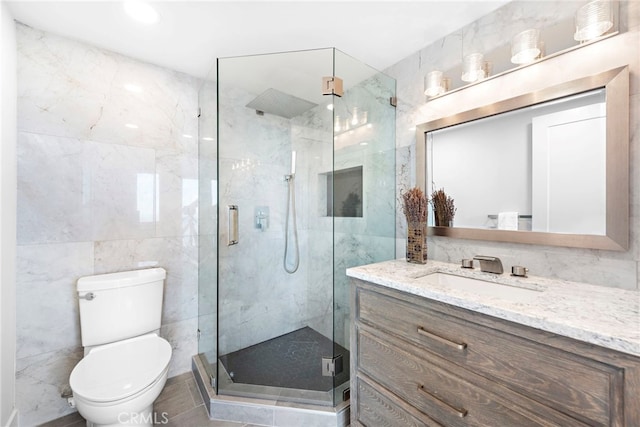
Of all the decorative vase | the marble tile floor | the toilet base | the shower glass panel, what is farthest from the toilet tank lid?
the decorative vase

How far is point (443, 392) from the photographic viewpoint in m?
1.05

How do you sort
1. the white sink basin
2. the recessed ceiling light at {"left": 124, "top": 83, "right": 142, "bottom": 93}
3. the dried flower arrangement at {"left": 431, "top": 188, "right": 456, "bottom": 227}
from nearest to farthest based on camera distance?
the white sink basin, the dried flower arrangement at {"left": 431, "top": 188, "right": 456, "bottom": 227}, the recessed ceiling light at {"left": 124, "top": 83, "right": 142, "bottom": 93}

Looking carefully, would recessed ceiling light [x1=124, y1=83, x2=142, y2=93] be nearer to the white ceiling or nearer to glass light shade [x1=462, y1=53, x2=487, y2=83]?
the white ceiling

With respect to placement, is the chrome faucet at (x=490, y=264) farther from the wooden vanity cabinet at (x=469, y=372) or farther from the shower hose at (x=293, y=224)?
the shower hose at (x=293, y=224)

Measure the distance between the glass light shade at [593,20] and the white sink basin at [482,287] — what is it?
1129 millimetres

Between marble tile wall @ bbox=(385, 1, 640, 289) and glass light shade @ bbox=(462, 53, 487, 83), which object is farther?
glass light shade @ bbox=(462, 53, 487, 83)

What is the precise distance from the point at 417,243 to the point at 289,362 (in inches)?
51.3

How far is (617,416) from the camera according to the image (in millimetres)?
685

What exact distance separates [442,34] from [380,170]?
93 cm

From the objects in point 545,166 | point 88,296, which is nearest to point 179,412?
point 88,296

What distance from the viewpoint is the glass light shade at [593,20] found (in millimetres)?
1108

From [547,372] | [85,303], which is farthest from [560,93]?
[85,303]

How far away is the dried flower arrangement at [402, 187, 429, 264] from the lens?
162 centimetres

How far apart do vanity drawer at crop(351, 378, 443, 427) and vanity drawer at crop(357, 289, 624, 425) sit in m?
0.31
